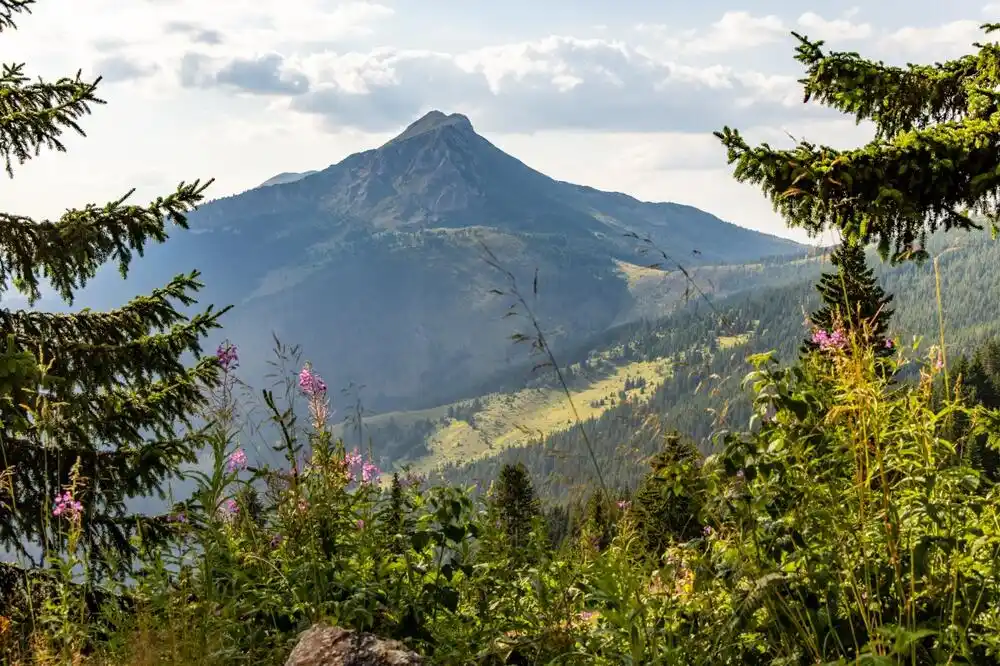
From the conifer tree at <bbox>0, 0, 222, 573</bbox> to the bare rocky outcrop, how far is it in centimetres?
508

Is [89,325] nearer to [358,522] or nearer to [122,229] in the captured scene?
[122,229]

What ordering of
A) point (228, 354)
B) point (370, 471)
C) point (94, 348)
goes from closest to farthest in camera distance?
point (370, 471)
point (228, 354)
point (94, 348)

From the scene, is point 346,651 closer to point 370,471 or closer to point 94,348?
point 370,471

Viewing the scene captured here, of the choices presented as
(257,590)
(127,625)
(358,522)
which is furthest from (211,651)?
(358,522)

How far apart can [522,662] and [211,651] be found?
145cm

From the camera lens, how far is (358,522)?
4.16 metres

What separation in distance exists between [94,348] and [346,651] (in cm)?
637

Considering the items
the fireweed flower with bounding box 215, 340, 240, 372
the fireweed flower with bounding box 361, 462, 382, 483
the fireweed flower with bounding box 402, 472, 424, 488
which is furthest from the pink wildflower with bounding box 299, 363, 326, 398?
the fireweed flower with bounding box 215, 340, 240, 372

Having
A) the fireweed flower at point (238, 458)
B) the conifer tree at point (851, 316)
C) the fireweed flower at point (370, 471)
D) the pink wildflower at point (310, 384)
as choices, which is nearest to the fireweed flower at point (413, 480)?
the fireweed flower at point (370, 471)

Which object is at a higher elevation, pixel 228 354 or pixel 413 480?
pixel 228 354

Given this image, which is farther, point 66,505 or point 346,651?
point 66,505

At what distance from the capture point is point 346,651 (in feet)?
9.75

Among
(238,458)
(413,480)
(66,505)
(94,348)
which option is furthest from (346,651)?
(94,348)

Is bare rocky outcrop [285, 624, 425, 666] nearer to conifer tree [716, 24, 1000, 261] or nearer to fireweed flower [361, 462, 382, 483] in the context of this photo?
fireweed flower [361, 462, 382, 483]
